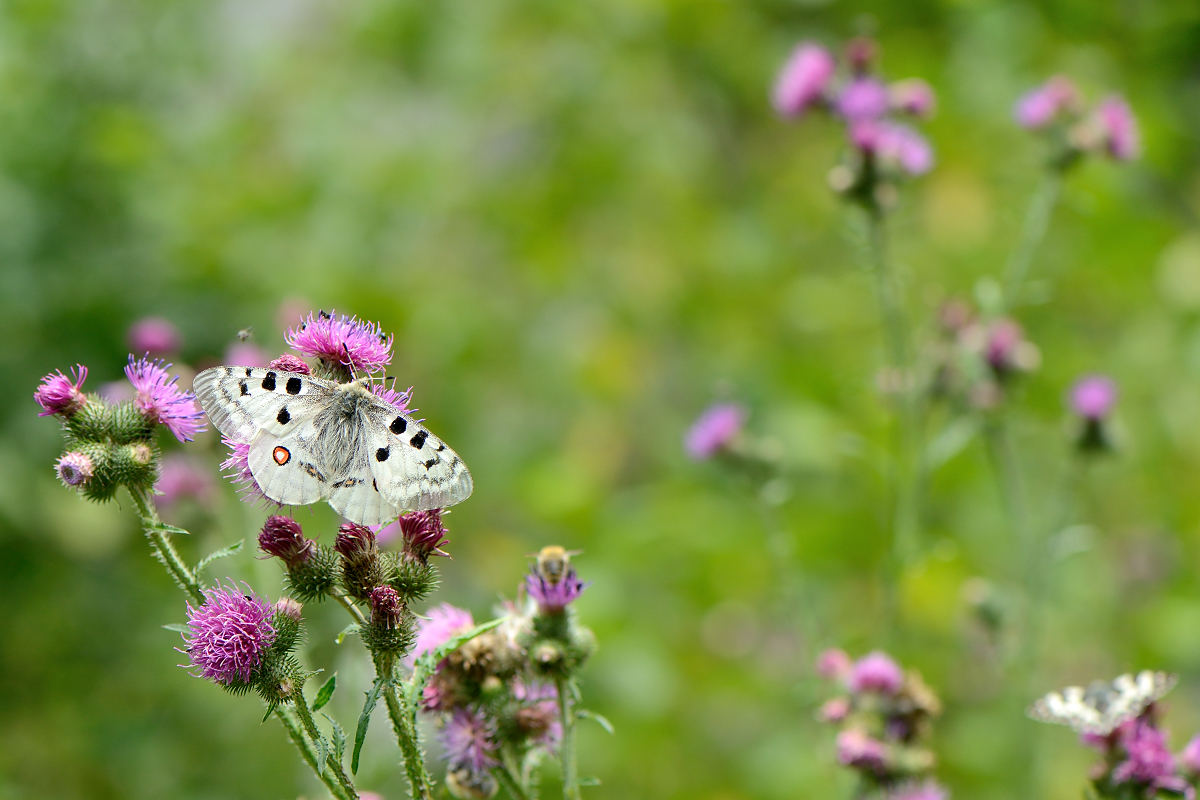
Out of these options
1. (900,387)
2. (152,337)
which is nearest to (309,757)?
(152,337)

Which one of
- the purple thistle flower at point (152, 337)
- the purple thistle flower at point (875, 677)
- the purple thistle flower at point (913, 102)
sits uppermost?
the purple thistle flower at point (913, 102)

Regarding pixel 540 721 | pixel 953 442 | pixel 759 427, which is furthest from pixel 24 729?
pixel 953 442

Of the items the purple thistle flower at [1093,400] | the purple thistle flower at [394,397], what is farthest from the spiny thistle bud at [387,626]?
the purple thistle flower at [1093,400]

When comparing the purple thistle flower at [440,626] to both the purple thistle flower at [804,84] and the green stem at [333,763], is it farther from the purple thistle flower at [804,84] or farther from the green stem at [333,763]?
the purple thistle flower at [804,84]

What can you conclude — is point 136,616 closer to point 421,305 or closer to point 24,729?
point 24,729

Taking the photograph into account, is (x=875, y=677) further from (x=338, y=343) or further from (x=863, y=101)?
(x=863, y=101)

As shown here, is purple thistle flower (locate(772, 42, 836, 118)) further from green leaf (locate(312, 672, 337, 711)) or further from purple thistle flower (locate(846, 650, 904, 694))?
green leaf (locate(312, 672, 337, 711))
